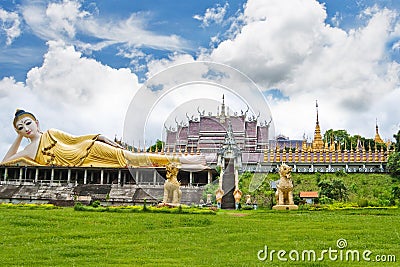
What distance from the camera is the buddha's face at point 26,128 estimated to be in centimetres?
5056

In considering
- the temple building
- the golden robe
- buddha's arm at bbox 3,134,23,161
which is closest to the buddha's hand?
the golden robe

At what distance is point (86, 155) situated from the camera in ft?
159

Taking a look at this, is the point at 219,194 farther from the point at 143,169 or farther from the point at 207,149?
the point at 207,149

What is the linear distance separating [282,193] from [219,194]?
692 cm

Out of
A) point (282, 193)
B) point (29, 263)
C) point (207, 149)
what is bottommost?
point (29, 263)

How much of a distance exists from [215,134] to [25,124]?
22.9 metres

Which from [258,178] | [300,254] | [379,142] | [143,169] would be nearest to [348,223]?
[300,254]

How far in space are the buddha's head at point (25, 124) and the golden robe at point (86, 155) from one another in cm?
112

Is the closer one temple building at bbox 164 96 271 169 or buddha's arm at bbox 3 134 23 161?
buddha's arm at bbox 3 134 23 161

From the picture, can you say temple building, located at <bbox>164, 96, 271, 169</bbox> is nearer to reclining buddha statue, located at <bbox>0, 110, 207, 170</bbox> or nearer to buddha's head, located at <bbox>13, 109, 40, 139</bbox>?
reclining buddha statue, located at <bbox>0, 110, 207, 170</bbox>

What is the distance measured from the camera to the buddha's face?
50562mm

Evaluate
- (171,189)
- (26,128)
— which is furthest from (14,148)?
(171,189)

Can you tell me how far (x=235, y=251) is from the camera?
1186cm

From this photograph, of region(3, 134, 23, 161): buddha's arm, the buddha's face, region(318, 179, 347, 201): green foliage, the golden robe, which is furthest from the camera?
region(3, 134, 23, 161): buddha's arm
